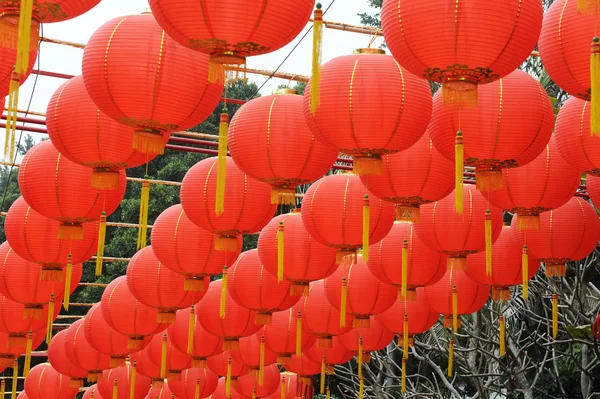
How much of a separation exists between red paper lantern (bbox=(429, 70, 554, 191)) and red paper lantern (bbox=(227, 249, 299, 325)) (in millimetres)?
3429

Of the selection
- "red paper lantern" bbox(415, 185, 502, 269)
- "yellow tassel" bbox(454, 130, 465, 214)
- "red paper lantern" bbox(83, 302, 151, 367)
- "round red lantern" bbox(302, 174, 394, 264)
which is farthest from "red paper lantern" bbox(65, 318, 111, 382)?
"yellow tassel" bbox(454, 130, 465, 214)

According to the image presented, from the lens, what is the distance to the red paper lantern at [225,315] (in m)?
9.47

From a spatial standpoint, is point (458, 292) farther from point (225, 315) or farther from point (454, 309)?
point (225, 315)

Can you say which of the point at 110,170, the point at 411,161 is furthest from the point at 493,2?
the point at 110,170

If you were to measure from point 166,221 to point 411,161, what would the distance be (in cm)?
259

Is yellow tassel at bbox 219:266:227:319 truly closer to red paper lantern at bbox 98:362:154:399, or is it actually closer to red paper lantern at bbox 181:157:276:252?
red paper lantern at bbox 181:157:276:252

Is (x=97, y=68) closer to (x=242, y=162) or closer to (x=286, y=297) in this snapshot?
(x=242, y=162)

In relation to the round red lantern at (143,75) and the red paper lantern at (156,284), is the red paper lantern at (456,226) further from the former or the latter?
the round red lantern at (143,75)

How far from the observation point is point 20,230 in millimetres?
7633

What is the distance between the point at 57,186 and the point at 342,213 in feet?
7.08

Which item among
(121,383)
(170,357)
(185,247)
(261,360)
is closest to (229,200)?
(185,247)

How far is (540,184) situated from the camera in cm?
637

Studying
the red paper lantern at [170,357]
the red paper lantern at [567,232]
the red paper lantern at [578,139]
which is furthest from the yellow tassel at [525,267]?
the red paper lantern at [170,357]

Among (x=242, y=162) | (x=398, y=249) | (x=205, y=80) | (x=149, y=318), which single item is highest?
(x=205, y=80)
